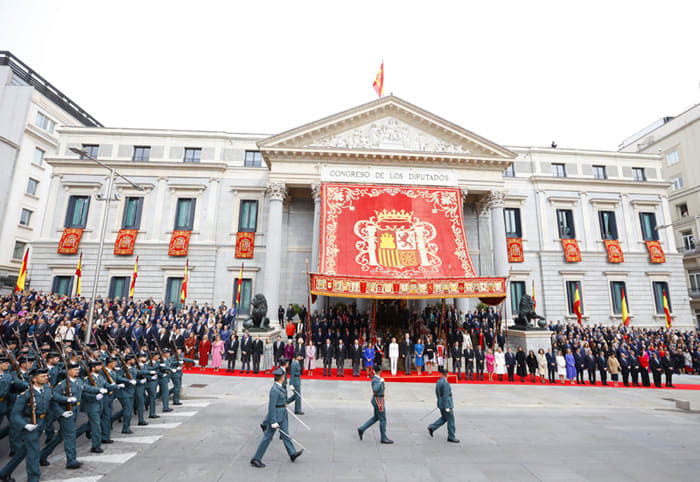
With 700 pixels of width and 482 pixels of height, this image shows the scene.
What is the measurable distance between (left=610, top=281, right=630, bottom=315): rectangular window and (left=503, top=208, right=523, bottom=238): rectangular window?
957 centimetres

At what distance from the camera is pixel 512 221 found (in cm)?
3284

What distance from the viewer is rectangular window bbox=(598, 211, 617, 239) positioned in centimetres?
3300

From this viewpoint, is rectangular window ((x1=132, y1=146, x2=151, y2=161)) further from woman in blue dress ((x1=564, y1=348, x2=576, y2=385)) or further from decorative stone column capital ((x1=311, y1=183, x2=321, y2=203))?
woman in blue dress ((x1=564, y1=348, x2=576, y2=385))

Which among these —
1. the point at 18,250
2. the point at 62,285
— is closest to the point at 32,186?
the point at 18,250

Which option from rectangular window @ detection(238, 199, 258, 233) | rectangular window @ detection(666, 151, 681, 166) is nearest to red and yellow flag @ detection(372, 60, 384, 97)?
rectangular window @ detection(238, 199, 258, 233)

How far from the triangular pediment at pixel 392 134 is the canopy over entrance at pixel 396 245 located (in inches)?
147

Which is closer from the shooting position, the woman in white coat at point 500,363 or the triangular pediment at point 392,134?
the woman in white coat at point 500,363

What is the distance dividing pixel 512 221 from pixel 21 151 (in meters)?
47.8

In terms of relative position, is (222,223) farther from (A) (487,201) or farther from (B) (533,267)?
(B) (533,267)

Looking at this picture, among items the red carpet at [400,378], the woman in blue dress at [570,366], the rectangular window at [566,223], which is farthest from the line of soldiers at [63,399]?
the rectangular window at [566,223]

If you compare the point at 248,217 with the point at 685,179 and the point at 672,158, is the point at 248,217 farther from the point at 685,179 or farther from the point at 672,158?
the point at 672,158

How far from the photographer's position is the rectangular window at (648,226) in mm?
33250

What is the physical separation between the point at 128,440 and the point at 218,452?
2.43 meters

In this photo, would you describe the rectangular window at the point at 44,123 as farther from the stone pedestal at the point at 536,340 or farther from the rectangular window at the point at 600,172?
the rectangular window at the point at 600,172
